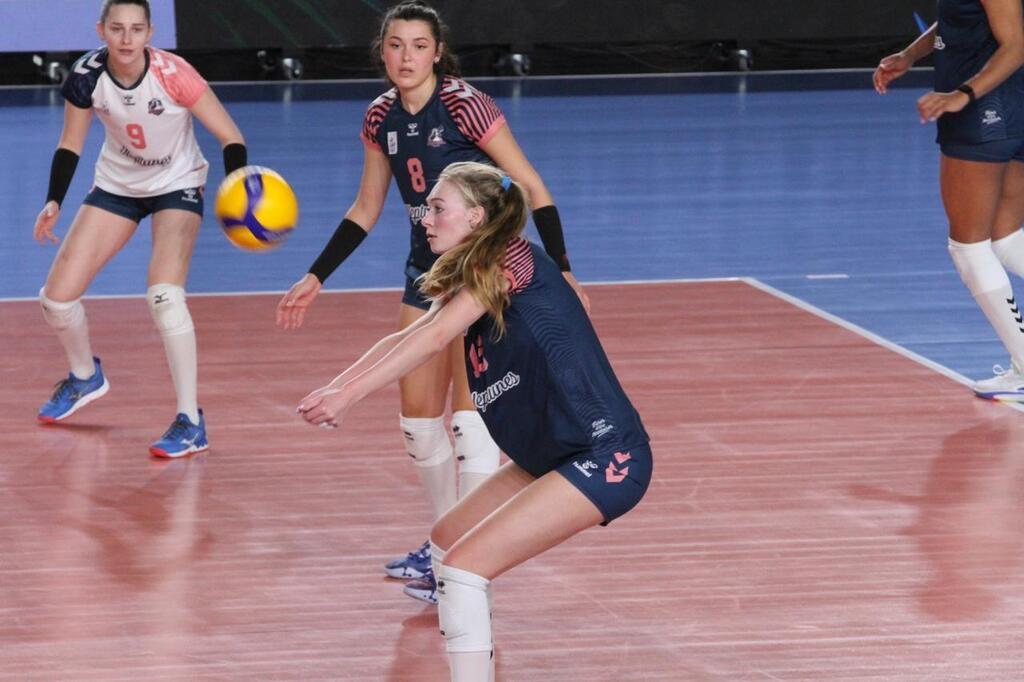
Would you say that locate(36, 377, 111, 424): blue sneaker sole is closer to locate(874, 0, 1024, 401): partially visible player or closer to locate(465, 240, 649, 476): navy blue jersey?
locate(465, 240, 649, 476): navy blue jersey

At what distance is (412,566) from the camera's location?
504 cm

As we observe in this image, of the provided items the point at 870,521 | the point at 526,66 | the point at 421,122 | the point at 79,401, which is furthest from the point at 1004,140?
the point at 526,66

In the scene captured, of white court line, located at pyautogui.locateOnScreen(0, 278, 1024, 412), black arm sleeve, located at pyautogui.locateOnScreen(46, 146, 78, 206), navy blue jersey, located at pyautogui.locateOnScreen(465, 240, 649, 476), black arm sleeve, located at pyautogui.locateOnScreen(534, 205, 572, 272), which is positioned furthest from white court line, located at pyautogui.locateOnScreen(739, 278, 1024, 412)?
black arm sleeve, located at pyautogui.locateOnScreen(46, 146, 78, 206)

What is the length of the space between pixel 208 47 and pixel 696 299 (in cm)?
1196

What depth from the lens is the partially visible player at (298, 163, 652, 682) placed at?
3682 millimetres

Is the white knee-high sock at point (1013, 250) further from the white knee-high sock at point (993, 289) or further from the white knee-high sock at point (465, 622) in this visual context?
the white knee-high sock at point (465, 622)

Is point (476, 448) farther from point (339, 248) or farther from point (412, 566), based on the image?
point (339, 248)

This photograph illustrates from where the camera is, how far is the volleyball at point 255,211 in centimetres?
527

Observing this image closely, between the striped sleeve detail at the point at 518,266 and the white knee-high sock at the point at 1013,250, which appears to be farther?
the white knee-high sock at the point at 1013,250

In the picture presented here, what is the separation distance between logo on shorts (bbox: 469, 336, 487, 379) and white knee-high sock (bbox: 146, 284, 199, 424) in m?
2.78

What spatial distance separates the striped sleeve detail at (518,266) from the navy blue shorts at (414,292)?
987 millimetres

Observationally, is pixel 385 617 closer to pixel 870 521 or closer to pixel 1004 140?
pixel 870 521

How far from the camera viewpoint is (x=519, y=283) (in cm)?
378

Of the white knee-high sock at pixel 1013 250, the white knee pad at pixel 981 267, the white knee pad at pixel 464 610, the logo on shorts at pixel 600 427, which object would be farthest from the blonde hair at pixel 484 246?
the white knee-high sock at pixel 1013 250
